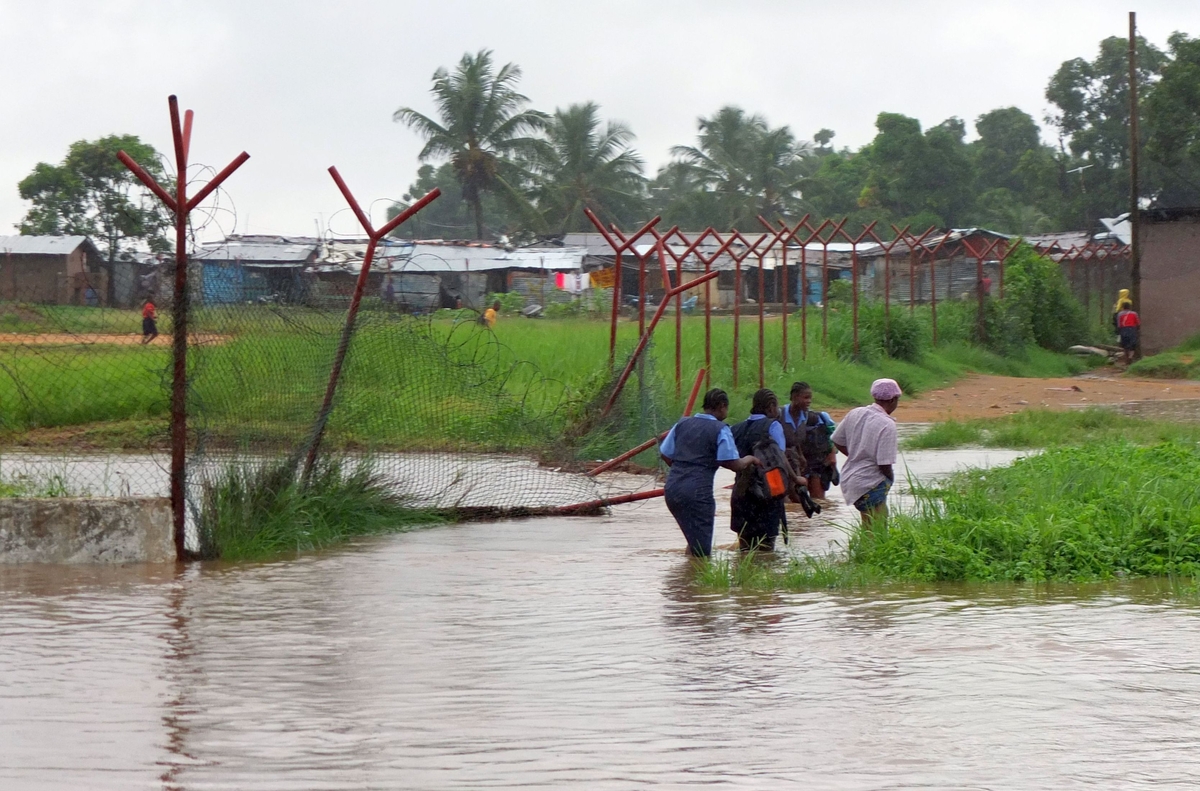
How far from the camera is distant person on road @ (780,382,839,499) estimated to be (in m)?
11.1

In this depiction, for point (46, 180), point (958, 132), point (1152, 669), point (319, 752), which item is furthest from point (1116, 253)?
point (958, 132)

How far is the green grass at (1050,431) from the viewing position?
1554 cm

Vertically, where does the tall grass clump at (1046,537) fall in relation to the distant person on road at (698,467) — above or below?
below

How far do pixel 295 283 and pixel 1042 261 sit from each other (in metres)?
25.0

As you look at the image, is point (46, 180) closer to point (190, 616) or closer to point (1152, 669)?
point (190, 616)

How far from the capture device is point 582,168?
56.5 m

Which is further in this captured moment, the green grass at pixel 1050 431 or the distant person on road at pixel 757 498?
the green grass at pixel 1050 431

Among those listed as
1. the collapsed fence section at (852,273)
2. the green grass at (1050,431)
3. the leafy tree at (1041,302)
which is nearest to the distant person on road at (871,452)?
the collapsed fence section at (852,273)

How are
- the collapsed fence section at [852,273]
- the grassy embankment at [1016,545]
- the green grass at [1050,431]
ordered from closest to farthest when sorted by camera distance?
the grassy embankment at [1016,545] → the green grass at [1050,431] → the collapsed fence section at [852,273]

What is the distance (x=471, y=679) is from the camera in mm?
6074

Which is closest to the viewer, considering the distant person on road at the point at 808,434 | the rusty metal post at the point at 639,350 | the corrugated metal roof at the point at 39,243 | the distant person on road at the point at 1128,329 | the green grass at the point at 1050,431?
the distant person on road at the point at 808,434

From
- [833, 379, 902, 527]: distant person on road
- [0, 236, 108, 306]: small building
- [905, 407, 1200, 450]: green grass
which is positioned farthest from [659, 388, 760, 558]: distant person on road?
[905, 407, 1200, 450]: green grass

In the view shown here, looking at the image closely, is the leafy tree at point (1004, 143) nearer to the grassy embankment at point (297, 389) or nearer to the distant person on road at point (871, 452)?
the grassy embankment at point (297, 389)

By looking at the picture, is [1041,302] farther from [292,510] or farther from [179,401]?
[179,401]
